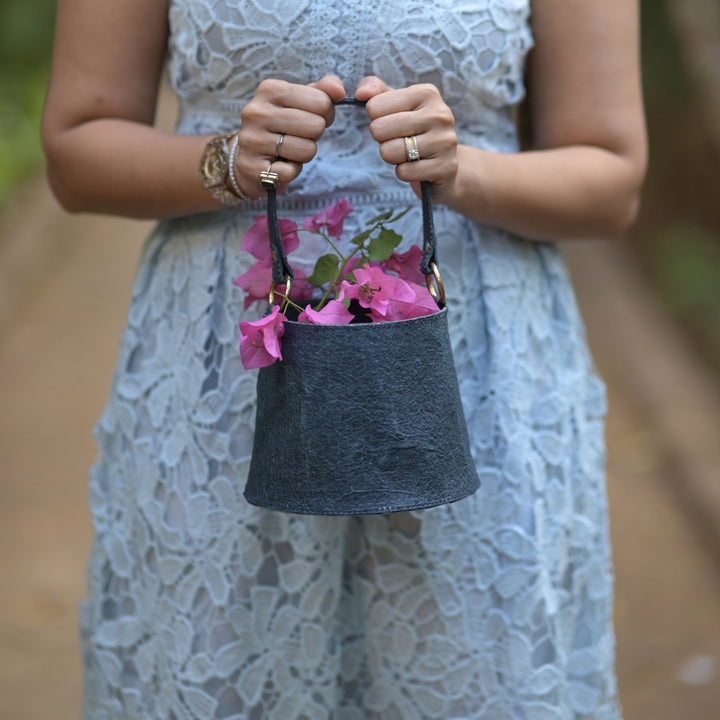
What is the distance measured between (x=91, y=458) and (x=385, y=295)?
3.66 m

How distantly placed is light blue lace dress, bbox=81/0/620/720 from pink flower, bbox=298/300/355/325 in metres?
0.30

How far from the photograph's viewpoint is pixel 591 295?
21.8 ft

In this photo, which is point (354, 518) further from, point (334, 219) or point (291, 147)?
point (291, 147)

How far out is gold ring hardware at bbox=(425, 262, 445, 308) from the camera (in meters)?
1.34

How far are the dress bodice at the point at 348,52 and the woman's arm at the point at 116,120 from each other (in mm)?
70

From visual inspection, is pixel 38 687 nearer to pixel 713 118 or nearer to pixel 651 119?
pixel 713 118

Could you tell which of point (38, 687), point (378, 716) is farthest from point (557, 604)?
point (38, 687)

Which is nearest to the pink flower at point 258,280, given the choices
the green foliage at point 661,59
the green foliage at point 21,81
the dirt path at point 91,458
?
the dirt path at point 91,458

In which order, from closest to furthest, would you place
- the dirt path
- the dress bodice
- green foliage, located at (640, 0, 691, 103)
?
1. the dress bodice
2. the dirt path
3. green foliage, located at (640, 0, 691, 103)

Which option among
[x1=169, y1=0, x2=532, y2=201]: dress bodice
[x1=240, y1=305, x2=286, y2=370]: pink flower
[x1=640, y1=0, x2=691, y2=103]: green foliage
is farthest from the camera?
[x1=640, y1=0, x2=691, y2=103]: green foliage

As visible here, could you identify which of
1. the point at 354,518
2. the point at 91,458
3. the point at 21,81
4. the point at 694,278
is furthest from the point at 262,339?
the point at 21,81

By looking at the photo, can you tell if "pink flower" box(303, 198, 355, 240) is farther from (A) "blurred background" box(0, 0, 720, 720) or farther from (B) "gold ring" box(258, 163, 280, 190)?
(A) "blurred background" box(0, 0, 720, 720)

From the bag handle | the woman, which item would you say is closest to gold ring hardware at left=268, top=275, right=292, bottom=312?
the bag handle

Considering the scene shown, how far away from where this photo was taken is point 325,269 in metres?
1.39
